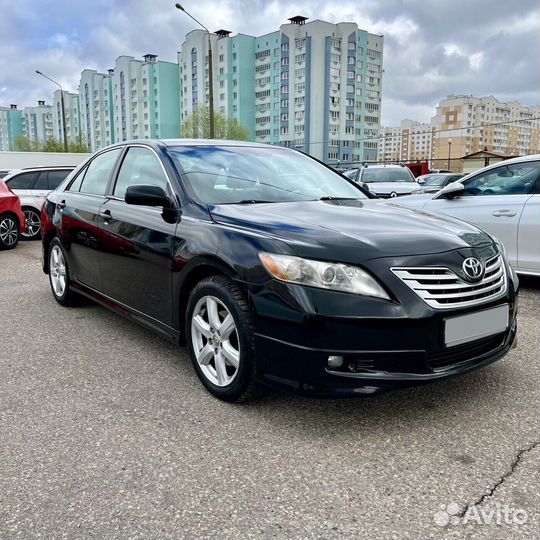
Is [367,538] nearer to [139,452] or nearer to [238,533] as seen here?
[238,533]

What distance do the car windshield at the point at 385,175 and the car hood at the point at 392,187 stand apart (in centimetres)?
55

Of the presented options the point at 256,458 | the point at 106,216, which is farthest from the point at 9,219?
the point at 256,458

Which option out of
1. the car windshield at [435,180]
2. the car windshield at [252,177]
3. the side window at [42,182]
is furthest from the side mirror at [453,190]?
the car windshield at [435,180]

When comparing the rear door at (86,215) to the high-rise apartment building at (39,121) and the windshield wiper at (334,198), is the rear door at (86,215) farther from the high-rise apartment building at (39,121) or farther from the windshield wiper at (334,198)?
the high-rise apartment building at (39,121)

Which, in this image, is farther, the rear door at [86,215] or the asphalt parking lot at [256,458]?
the rear door at [86,215]

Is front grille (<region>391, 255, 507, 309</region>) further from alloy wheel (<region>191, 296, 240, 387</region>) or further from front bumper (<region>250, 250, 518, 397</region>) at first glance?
alloy wheel (<region>191, 296, 240, 387</region>)

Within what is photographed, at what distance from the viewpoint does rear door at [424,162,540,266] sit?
5789 millimetres

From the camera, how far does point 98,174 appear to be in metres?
4.79

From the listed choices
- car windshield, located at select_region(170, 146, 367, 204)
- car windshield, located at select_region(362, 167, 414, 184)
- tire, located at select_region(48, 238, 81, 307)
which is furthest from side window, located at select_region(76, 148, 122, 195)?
car windshield, located at select_region(362, 167, 414, 184)

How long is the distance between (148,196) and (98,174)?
164cm

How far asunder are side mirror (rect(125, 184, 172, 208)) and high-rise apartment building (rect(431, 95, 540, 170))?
338 feet

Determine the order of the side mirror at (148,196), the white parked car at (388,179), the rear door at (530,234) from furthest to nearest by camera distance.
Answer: the white parked car at (388,179) < the rear door at (530,234) < the side mirror at (148,196)

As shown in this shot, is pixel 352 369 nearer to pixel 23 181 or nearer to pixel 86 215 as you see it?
pixel 86 215

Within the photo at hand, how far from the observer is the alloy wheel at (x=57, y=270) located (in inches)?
207
